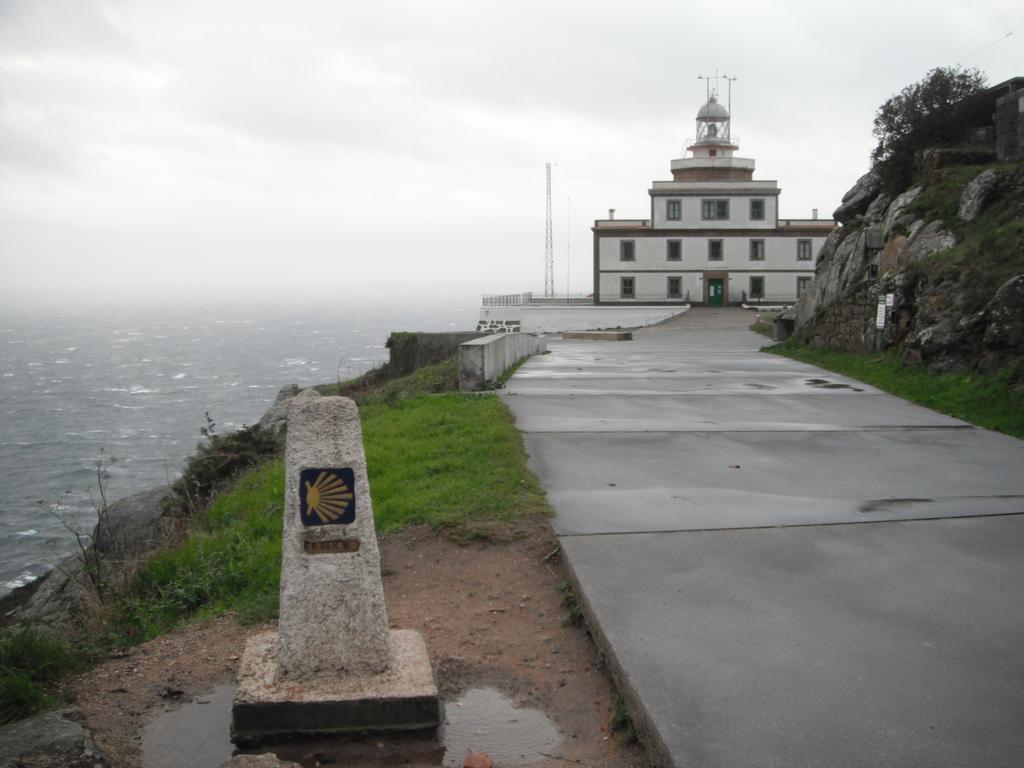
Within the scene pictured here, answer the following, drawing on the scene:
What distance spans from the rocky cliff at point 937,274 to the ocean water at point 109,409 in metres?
12.0

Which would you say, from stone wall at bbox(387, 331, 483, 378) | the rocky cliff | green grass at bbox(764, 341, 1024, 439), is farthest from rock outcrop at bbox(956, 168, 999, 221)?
stone wall at bbox(387, 331, 483, 378)

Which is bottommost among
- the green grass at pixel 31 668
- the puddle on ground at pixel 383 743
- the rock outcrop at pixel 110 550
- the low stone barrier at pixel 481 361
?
the rock outcrop at pixel 110 550

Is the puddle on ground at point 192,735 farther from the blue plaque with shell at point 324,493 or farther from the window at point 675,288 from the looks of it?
the window at point 675,288

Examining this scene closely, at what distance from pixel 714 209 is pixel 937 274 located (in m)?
44.9

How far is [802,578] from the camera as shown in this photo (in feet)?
19.7

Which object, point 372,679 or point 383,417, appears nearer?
point 372,679

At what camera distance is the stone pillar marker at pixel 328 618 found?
14.3 feet

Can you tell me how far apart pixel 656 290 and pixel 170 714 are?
56613 millimetres

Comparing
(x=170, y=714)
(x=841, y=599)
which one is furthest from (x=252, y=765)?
(x=841, y=599)

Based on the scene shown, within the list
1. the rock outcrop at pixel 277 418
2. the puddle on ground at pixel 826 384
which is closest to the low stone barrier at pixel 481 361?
the rock outcrop at pixel 277 418

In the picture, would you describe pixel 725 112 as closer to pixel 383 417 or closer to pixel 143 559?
pixel 383 417

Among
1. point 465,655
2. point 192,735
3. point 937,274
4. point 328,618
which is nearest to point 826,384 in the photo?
point 937,274

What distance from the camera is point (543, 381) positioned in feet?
A: 58.2

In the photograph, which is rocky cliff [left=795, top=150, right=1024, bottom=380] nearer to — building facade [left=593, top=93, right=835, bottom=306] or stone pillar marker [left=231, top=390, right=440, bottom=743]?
stone pillar marker [left=231, top=390, right=440, bottom=743]
